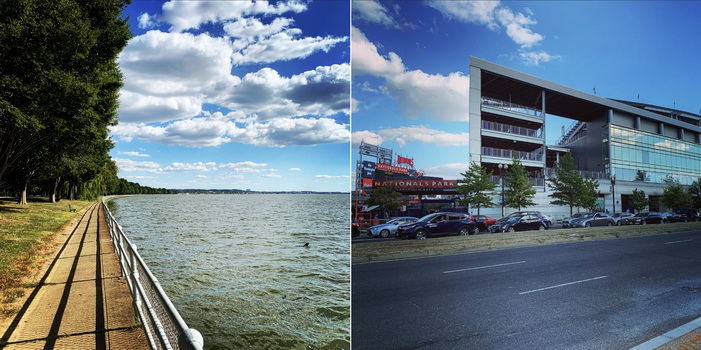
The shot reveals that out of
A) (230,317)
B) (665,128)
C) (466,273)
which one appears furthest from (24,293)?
(665,128)

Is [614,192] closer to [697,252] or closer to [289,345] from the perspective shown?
[697,252]

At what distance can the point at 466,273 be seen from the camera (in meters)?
5.58

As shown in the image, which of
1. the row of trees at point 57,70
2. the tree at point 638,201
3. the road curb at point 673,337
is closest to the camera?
the road curb at point 673,337

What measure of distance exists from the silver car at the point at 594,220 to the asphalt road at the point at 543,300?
1.43 feet

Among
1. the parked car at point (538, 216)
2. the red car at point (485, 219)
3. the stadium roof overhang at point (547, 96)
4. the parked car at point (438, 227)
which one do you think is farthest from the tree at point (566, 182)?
the parked car at point (438, 227)

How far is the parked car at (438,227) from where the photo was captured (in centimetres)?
827

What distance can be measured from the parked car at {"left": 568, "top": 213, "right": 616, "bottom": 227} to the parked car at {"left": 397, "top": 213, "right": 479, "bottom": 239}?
254 centimetres

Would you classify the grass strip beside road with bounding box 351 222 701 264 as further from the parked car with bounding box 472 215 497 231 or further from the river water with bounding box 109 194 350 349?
the river water with bounding box 109 194 350 349

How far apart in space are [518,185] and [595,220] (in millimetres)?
1120

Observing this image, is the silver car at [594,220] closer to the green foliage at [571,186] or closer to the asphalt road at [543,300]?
the green foliage at [571,186]

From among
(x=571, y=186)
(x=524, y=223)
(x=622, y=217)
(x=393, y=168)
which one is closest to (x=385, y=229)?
(x=393, y=168)

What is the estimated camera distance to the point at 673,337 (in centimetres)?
317

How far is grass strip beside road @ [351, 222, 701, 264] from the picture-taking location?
→ 5784 mm

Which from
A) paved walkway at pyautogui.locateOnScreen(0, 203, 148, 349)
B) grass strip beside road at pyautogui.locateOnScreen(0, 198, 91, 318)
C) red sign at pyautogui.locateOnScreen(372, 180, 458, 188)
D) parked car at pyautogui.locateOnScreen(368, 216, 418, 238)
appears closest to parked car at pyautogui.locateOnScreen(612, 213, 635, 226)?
red sign at pyautogui.locateOnScreen(372, 180, 458, 188)
